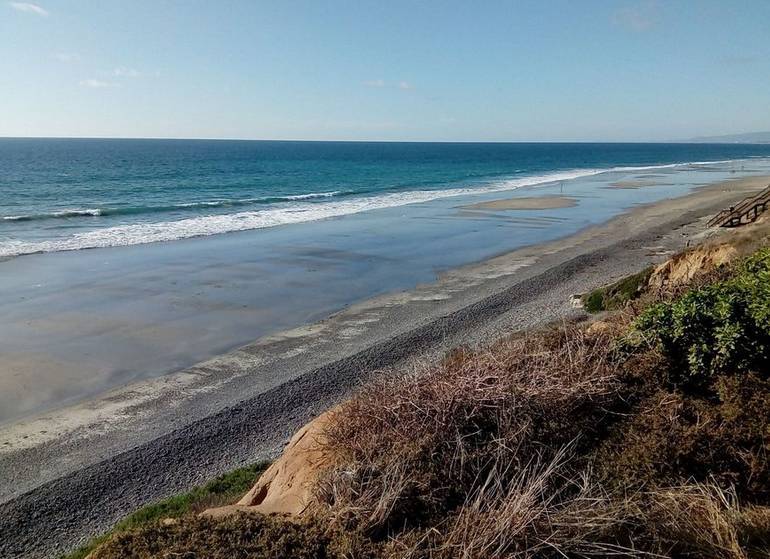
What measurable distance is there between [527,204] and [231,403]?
123 feet

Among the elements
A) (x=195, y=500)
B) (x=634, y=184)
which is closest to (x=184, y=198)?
(x=634, y=184)

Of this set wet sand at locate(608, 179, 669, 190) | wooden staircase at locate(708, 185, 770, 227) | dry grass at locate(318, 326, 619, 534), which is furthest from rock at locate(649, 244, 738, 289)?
wet sand at locate(608, 179, 669, 190)

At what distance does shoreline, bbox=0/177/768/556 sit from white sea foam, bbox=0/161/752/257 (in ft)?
55.5

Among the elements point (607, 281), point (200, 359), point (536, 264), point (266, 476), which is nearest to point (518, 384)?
point (266, 476)

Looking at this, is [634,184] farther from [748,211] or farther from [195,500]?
[195,500]

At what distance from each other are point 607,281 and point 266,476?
52.6 ft

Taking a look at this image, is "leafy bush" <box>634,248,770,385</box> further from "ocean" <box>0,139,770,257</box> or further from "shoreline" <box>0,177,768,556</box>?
"ocean" <box>0,139,770,257</box>

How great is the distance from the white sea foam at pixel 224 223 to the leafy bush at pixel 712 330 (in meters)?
27.4

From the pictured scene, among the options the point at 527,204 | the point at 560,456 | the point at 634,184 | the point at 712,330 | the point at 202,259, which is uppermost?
the point at 712,330

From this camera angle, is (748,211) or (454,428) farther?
(748,211)

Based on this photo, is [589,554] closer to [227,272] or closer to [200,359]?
[200,359]

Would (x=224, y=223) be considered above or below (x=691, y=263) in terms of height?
below

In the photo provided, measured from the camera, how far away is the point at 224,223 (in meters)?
37.2

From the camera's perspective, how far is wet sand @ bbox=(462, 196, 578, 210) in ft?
145
